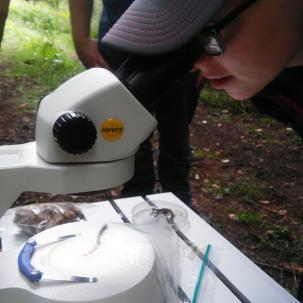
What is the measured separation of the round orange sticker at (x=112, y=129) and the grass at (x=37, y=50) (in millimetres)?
3078

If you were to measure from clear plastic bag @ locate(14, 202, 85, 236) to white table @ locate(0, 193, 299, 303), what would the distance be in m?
0.02

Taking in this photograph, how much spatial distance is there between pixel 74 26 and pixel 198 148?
183 centimetres

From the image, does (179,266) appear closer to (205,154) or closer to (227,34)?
(227,34)

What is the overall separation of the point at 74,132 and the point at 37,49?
15.9ft

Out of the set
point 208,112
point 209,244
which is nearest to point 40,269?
point 209,244

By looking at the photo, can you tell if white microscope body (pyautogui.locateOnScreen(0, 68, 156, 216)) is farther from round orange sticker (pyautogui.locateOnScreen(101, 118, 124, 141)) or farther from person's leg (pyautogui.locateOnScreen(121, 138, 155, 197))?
person's leg (pyautogui.locateOnScreen(121, 138, 155, 197))

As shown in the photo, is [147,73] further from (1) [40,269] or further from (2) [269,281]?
(2) [269,281]

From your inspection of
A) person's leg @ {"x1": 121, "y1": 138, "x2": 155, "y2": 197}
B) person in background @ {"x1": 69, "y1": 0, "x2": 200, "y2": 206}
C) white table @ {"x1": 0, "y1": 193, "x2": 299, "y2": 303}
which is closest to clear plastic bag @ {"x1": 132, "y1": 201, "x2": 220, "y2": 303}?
white table @ {"x1": 0, "y1": 193, "x2": 299, "y2": 303}

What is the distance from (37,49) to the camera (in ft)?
16.4

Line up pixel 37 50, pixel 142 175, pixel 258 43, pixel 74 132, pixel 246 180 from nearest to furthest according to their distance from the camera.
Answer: pixel 74 132 < pixel 258 43 < pixel 142 175 < pixel 246 180 < pixel 37 50

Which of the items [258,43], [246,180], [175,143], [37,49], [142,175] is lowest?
[37,49]

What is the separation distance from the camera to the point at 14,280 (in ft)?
1.90

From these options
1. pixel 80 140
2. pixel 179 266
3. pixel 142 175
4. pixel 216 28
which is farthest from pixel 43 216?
pixel 142 175

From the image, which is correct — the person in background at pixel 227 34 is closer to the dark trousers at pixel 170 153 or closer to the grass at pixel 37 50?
the dark trousers at pixel 170 153
